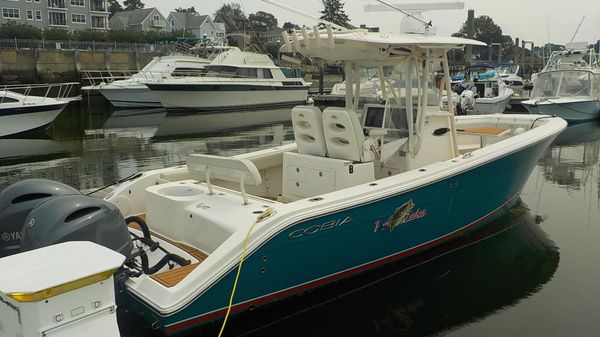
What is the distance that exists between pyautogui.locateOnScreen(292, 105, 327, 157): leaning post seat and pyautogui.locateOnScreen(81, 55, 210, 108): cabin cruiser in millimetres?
22039

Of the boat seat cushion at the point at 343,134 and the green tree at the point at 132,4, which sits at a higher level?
the green tree at the point at 132,4

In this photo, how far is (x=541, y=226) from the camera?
700 centimetres

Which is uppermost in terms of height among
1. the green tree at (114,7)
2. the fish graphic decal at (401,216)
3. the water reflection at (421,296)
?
the green tree at (114,7)

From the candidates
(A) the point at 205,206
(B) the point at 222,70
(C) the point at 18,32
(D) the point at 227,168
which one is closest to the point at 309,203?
(D) the point at 227,168

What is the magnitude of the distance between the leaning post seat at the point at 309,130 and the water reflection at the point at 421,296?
1435mm

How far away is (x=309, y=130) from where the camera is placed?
5.61 m

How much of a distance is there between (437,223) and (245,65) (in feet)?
77.2

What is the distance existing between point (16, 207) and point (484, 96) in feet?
81.1

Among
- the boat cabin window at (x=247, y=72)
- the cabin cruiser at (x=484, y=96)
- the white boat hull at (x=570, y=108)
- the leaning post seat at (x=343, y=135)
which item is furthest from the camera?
the boat cabin window at (x=247, y=72)

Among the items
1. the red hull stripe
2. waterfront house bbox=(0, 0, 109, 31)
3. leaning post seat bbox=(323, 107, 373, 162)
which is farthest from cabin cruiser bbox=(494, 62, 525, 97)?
waterfront house bbox=(0, 0, 109, 31)

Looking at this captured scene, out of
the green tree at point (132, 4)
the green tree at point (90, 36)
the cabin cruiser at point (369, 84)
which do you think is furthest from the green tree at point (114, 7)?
the cabin cruiser at point (369, 84)

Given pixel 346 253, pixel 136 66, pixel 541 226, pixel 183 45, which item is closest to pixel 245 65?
pixel 183 45

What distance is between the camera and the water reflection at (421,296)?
14.5 feet

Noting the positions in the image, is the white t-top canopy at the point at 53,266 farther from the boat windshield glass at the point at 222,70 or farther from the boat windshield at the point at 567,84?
the boat windshield glass at the point at 222,70
